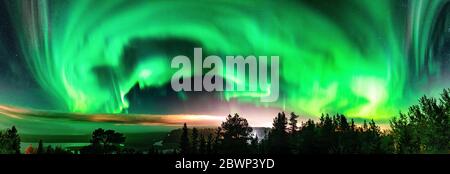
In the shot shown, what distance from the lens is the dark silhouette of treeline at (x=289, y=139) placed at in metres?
9.19

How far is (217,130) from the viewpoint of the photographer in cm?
937

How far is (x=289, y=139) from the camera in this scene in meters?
9.29

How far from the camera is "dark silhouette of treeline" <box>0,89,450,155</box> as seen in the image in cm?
919

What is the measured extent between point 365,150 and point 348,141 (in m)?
0.43

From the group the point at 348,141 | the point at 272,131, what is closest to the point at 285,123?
the point at 272,131
